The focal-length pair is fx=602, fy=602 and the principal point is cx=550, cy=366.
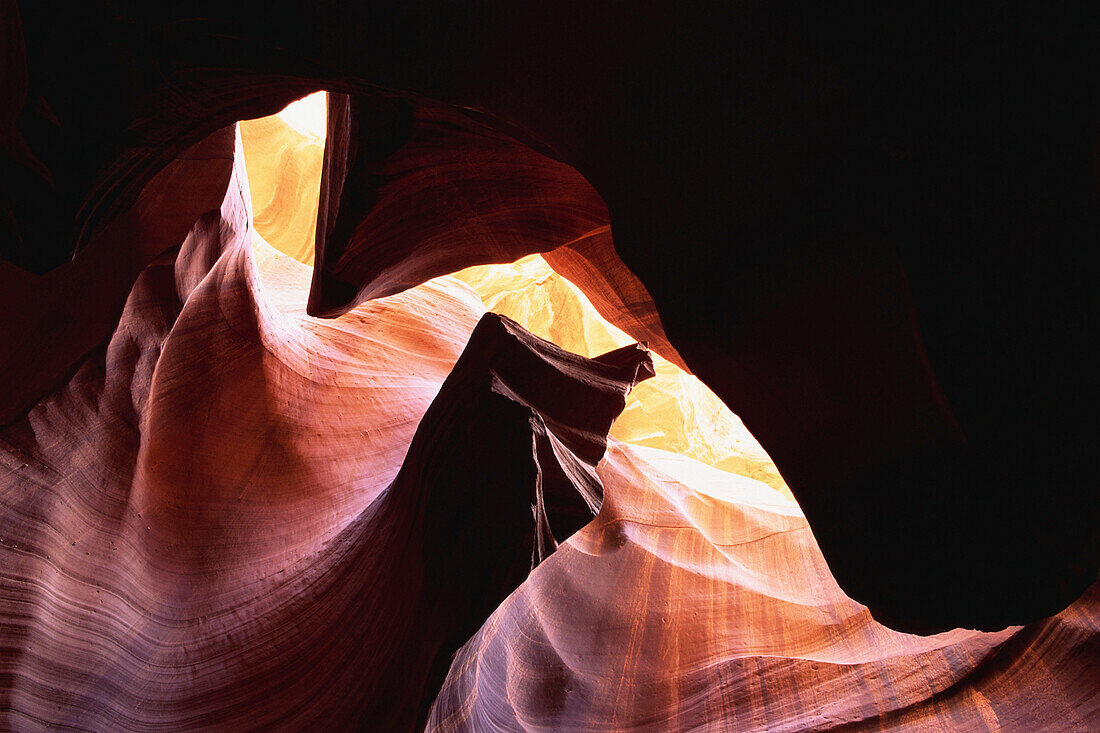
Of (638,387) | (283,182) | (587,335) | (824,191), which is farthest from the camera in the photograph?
(587,335)

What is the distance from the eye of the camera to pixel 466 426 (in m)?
2.70

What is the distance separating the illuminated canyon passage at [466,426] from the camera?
193 centimetres

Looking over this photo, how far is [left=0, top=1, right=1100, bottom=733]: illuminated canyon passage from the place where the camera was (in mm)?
1928

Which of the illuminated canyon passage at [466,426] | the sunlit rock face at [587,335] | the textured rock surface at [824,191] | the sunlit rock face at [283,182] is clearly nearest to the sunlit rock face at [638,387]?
the sunlit rock face at [587,335]

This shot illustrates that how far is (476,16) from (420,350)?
151 inches

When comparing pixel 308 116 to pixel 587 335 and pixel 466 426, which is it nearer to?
pixel 587 335

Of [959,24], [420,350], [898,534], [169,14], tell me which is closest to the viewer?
[959,24]

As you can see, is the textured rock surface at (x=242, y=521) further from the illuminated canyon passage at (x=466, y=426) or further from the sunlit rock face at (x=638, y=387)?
the sunlit rock face at (x=638, y=387)

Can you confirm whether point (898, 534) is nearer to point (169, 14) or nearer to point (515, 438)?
point (515, 438)

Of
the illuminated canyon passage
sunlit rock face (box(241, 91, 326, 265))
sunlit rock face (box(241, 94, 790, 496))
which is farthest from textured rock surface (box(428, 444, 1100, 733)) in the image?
sunlit rock face (box(241, 91, 326, 265))

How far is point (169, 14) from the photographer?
211 cm

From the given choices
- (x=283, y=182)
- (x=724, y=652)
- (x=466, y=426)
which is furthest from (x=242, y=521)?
(x=283, y=182)

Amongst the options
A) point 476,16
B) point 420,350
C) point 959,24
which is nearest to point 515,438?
point 476,16

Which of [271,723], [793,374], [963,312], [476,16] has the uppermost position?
[476,16]
